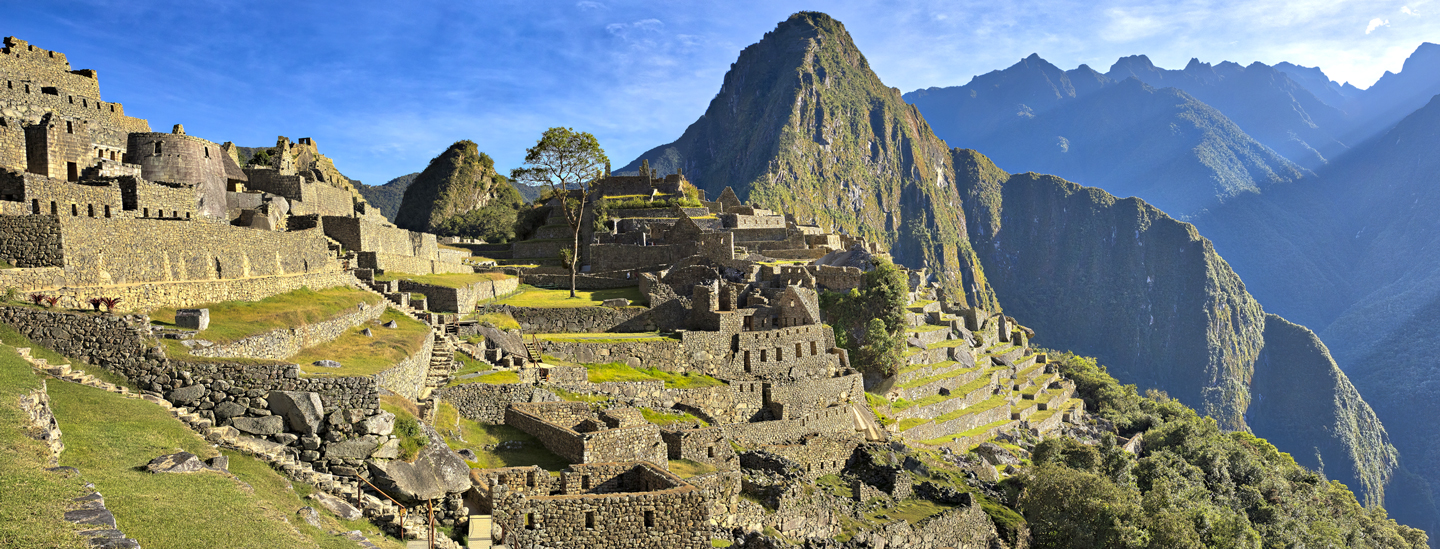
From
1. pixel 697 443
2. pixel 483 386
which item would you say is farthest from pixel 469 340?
pixel 697 443

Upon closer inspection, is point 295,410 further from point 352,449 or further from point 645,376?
point 645,376

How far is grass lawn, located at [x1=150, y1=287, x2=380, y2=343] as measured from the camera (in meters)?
15.2

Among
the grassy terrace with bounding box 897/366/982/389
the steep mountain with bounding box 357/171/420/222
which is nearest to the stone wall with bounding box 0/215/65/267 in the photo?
the grassy terrace with bounding box 897/366/982/389

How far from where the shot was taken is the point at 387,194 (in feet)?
371

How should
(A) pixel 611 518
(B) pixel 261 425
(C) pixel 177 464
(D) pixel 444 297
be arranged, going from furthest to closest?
(D) pixel 444 297 < (A) pixel 611 518 < (B) pixel 261 425 < (C) pixel 177 464

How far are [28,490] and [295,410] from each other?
5.41 meters

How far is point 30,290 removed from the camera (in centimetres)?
1380

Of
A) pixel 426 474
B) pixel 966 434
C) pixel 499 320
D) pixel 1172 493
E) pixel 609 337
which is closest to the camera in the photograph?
pixel 426 474

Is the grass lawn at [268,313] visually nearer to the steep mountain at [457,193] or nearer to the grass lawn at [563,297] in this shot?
the grass lawn at [563,297]

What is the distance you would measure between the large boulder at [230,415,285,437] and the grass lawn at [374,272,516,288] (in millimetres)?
17629

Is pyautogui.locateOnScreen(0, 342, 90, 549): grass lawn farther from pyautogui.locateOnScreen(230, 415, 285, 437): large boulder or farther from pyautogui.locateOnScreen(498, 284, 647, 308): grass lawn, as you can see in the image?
pyautogui.locateOnScreen(498, 284, 647, 308): grass lawn

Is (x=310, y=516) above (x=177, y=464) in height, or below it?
below

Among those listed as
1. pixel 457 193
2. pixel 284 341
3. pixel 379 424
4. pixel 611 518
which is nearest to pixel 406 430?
pixel 379 424

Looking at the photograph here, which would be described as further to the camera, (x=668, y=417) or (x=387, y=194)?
(x=387, y=194)
